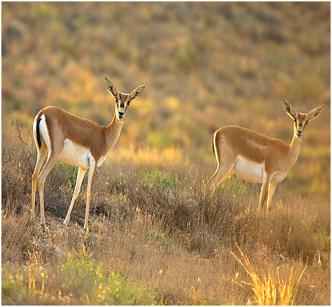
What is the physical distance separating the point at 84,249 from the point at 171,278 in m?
1.04

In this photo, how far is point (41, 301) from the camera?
29.4 feet

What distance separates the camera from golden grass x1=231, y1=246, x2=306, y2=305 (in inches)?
391

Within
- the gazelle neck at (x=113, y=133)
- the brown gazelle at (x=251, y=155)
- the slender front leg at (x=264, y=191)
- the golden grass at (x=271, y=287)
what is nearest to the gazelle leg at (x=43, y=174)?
the gazelle neck at (x=113, y=133)

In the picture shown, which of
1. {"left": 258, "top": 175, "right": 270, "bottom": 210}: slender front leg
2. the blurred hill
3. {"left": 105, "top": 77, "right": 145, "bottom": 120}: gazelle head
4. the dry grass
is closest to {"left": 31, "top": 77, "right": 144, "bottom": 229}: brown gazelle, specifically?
{"left": 105, "top": 77, "right": 145, "bottom": 120}: gazelle head

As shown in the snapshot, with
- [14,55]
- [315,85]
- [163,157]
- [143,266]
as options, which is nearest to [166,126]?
[14,55]

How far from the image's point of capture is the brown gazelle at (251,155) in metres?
14.1

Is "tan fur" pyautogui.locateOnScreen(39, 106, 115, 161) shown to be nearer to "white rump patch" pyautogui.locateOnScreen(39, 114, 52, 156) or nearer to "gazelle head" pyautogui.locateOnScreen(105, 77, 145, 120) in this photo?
"white rump patch" pyautogui.locateOnScreen(39, 114, 52, 156)

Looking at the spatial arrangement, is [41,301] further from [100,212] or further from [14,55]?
[14,55]

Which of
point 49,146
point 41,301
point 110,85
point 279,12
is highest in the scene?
point 279,12

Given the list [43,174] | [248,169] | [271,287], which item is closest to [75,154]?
[43,174]

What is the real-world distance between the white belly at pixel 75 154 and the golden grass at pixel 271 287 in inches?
84.4

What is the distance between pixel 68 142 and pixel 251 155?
161 inches

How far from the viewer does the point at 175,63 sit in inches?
1590

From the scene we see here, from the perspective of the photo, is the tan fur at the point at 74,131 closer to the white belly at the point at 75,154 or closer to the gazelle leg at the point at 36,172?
the white belly at the point at 75,154
